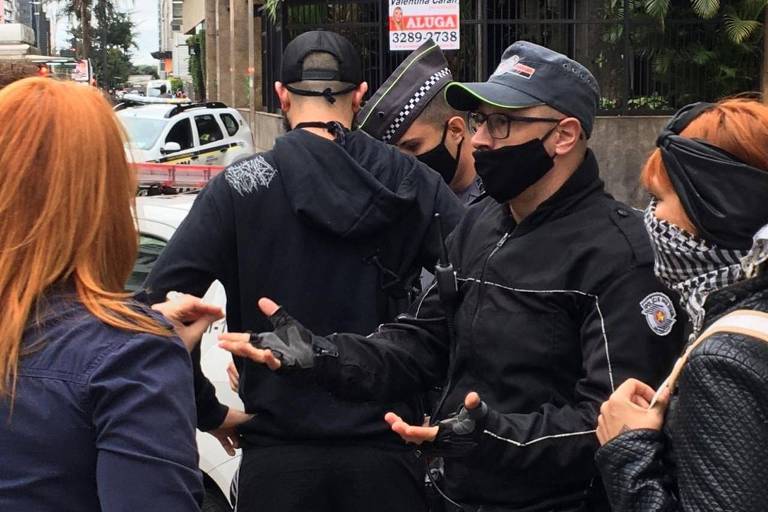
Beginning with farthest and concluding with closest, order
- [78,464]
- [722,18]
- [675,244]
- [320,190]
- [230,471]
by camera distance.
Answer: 1. [722,18]
2. [230,471]
3. [320,190]
4. [675,244]
5. [78,464]

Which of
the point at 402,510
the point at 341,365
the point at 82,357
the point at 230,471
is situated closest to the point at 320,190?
the point at 341,365

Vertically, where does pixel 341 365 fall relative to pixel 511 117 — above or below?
below

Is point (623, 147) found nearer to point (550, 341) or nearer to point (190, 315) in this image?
point (550, 341)

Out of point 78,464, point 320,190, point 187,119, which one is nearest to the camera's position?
point 78,464

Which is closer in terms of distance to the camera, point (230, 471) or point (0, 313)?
point (0, 313)

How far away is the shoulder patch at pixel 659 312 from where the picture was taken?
8.14ft

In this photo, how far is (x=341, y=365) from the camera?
115 inches

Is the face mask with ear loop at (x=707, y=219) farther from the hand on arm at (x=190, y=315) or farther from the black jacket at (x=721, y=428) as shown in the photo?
the hand on arm at (x=190, y=315)

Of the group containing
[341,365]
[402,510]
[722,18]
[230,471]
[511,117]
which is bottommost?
[230,471]

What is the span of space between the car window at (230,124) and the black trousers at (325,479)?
56.6ft

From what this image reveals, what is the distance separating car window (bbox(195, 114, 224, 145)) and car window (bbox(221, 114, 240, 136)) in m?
0.29

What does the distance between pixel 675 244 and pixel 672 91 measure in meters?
15.3

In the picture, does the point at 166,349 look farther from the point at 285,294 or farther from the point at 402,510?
the point at 402,510

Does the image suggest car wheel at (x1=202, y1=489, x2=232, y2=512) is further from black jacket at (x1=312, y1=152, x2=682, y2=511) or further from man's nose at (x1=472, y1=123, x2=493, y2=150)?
man's nose at (x1=472, y1=123, x2=493, y2=150)
